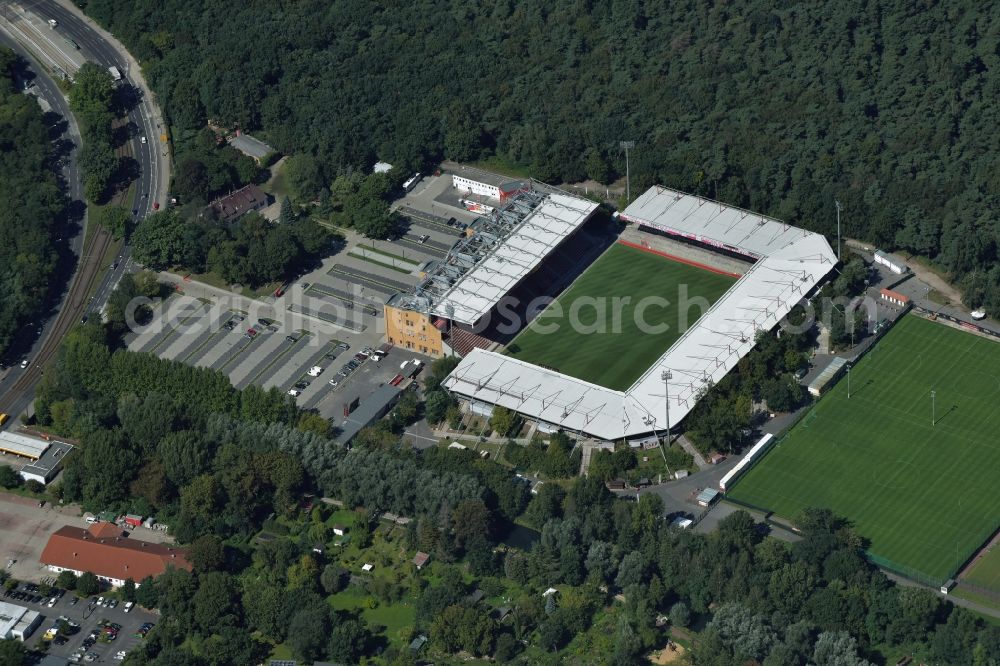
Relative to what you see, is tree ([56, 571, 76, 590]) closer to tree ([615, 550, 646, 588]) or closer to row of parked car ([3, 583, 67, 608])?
row of parked car ([3, 583, 67, 608])

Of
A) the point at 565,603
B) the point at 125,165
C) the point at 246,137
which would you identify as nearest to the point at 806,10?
the point at 246,137

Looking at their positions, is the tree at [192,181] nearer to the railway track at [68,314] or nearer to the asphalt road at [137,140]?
the asphalt road at [137,140]

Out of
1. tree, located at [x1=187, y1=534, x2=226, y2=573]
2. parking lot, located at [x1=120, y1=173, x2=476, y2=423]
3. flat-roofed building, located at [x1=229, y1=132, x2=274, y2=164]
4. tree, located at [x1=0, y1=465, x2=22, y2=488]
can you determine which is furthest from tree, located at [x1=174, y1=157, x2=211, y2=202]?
tree, located at [x1=187, y1=534, x2=226, y2=573]

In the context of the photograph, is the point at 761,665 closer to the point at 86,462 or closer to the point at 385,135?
the point at 86,462

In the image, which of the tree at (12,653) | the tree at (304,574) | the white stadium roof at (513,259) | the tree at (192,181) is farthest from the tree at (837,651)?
the tree at (192,181)

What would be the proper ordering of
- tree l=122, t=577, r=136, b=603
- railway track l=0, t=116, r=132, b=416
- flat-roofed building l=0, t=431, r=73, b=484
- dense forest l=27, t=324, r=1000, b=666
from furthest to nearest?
railway track l=0, t=116, r=132, b=416, flat-roofed building l=0, t=431, r=73, b=484, tree l=122, t=577, r=136, b=603, dense forest l=27, t=324, r=1000, b=666
